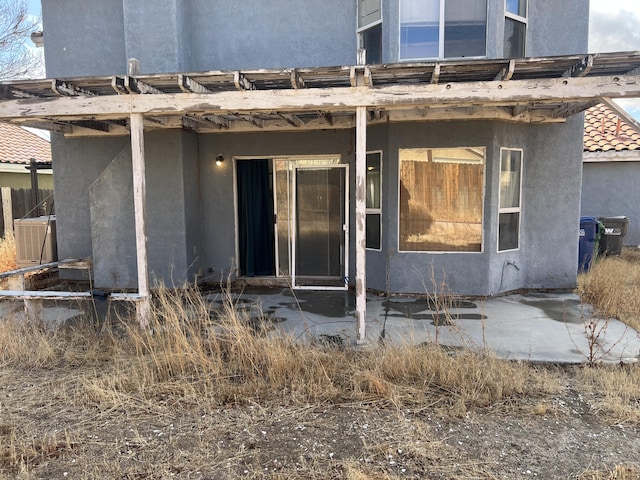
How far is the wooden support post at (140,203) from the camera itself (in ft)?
17.7

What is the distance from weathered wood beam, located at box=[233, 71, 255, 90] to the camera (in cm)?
482

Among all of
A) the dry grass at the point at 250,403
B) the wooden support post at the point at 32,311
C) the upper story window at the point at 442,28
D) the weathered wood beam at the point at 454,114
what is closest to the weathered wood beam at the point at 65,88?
the wooden support post at the point at 32,311

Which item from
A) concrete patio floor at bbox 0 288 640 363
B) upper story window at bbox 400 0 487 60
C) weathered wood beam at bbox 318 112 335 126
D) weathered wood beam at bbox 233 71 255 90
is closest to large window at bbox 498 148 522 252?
concrete patio floor at bbox 0 288 640 363

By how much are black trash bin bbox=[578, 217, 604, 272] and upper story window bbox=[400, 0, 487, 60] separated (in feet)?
13.4

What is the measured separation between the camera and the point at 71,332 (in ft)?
18.5

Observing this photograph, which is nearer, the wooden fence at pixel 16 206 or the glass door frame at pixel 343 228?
the glass door frame at pixel 343 228

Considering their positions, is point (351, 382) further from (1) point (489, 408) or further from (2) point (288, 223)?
(2) point (288, 223)

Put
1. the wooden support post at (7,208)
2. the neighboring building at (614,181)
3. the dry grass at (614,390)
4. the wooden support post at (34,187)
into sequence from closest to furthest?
the dry grass at (614,390), the wooden support post at (34,187), the wooden support post at (7,208), the neighboring building at (614,181)

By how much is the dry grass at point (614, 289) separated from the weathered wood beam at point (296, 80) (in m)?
4.57

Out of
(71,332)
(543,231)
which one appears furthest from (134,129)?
(543,231)

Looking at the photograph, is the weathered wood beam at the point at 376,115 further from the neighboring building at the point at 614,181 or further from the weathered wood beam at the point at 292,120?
the neighboring building at the point at 614,181

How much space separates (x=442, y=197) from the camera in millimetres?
7188

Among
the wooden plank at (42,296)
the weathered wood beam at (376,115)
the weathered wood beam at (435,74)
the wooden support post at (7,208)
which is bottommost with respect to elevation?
the wooden plank at (42,296)

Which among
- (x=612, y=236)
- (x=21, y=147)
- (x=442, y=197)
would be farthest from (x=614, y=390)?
(x=21, y=147)
